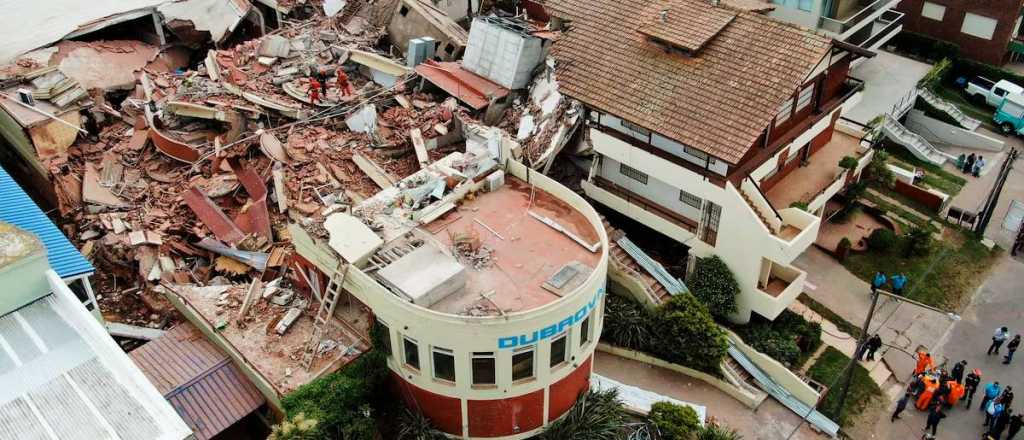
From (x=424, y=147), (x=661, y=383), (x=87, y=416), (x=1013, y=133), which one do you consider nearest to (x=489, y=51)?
(x=424, y=147)

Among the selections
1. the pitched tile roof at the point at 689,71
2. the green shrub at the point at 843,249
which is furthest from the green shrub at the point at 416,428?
the green shrub at the point at 843,249

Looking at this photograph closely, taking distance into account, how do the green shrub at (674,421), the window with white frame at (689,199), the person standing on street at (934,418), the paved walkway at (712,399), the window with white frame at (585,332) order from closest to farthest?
the window with white frame at (585,332), the green shrub at (674,421), the person standing on street at (934,418), the paved walkway at (712,399), the window with white frame at (689,199)

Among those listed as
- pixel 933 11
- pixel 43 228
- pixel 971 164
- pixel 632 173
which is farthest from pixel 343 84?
pixel 933 11

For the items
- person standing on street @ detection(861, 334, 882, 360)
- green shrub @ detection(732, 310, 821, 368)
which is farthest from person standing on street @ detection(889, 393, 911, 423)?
green shrub @ detection(732, 310, 821, 368)

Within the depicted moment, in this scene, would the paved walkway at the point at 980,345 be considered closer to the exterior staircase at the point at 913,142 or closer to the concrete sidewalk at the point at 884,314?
the concrete sidewalk at the point at 884,314

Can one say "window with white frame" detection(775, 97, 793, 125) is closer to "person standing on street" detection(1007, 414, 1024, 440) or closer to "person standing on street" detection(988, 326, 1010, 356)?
"person standing on street" detection(988, 326, 1010, 356)

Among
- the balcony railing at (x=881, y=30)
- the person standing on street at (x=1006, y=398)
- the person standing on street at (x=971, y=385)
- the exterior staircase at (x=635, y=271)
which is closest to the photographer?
the person standing on street at (x=1006, y=398)
